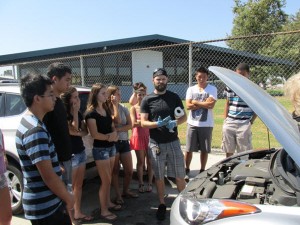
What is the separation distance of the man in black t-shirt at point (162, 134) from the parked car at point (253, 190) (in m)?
1.40

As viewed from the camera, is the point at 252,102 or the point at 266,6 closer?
the point at 252,102

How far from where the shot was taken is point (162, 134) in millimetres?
4246

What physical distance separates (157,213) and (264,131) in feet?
23.4

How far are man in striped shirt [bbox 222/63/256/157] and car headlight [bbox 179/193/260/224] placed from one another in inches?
129

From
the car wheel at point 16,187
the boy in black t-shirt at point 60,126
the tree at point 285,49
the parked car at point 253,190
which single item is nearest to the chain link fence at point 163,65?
the tree at point 285,49

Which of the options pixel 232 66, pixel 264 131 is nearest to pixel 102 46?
pixel 232 66

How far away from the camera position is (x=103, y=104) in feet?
14.4

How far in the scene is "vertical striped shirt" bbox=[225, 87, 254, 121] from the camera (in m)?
5.36

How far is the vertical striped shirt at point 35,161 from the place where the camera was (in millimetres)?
2360

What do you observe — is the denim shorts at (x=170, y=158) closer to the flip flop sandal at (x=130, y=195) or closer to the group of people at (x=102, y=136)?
the group of people at (x=102, y=136)

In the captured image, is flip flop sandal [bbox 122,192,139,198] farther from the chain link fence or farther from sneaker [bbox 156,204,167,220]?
the chain link fence

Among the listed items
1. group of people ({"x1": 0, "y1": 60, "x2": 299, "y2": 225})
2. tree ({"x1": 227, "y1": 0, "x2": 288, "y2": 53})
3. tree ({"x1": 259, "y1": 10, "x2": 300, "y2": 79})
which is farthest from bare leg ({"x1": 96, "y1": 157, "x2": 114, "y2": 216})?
tree ({"x1": 227, "y1": 0, "x2": 288, "y2": 53})

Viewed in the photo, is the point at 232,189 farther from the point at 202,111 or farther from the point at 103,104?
the point at 202,111

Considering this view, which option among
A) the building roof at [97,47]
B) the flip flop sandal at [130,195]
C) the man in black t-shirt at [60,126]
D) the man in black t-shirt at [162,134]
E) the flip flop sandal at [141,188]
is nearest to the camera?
the man in black t-shirt at [60,126]
